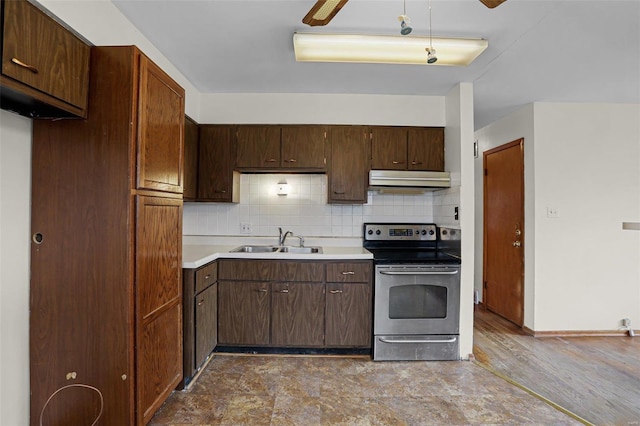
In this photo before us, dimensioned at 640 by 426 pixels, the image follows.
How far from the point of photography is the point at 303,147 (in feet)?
9.87

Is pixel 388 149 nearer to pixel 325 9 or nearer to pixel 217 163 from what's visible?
pixel 217 163

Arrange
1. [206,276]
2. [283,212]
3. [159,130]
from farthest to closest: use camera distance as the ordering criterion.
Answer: [283,212] → [206,276] → [159,130]

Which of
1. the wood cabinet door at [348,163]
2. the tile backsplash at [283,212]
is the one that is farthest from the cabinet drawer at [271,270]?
the wood cabinet door at [348,163]

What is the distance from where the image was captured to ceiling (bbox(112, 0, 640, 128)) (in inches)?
72.0

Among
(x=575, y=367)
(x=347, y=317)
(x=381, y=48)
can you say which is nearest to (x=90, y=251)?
(x=347, y=317)

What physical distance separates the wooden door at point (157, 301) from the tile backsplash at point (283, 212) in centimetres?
127

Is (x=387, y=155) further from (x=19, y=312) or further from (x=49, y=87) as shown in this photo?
(x=19, y=312)

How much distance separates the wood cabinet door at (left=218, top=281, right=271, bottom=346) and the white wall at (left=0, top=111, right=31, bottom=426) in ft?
4.34

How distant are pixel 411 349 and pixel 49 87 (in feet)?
9.35

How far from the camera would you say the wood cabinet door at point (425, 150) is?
3059mm

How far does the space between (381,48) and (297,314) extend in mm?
2130

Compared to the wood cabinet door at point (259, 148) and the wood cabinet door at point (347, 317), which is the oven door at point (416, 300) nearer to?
the wood cabinet door at point (347, 317)

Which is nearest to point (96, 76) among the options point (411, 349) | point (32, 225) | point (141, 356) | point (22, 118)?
point (22, 118)

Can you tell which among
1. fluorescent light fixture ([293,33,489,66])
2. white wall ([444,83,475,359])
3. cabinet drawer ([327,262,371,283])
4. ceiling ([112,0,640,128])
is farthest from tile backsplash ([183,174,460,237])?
fluorescent light fixture ([293,33,489,66])
